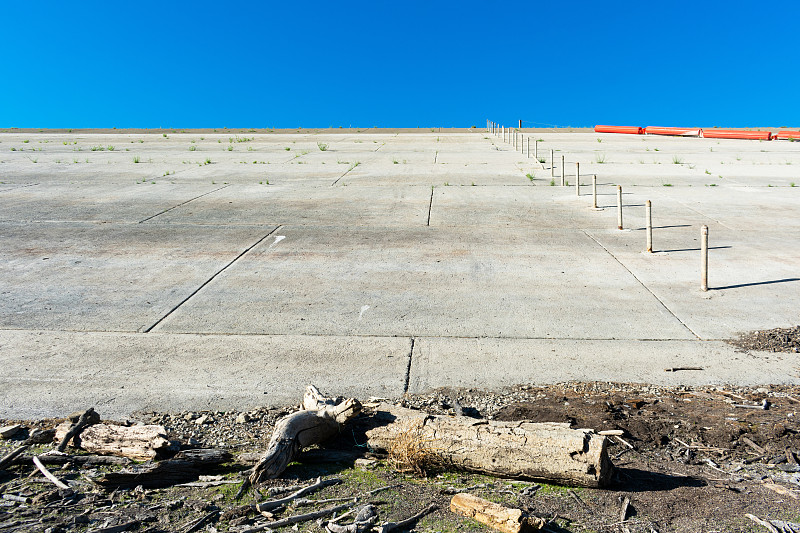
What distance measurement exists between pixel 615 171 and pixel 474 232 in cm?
1174

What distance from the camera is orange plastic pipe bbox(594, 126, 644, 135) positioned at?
46625mm

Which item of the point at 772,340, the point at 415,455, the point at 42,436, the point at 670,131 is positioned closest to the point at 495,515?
the point at 415,455

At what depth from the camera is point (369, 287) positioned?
10047mm

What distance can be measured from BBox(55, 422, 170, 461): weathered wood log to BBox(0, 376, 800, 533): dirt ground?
165 mm

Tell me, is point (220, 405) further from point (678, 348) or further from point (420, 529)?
point (678, 348)

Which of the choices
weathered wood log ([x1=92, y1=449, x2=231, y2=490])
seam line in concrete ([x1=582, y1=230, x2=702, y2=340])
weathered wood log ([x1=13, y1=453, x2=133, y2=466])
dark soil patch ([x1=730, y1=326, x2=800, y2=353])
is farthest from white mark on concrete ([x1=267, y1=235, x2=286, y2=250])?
dark soil patch ([x1=730, y1=326, x2=800, y2=353])

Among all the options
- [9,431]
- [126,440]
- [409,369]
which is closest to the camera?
[126,440]

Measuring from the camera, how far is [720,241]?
12.9 m

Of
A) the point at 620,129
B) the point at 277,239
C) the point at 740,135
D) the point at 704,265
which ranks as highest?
the point at 620,129

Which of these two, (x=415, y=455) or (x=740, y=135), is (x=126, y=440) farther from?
(x=740, y=135)

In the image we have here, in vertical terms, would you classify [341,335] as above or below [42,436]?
above

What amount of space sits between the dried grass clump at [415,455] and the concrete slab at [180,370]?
1411 millimetres

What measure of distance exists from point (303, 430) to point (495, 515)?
1.67 meters

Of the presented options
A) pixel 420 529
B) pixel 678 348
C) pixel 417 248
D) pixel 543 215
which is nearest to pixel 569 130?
pixel 543 215
